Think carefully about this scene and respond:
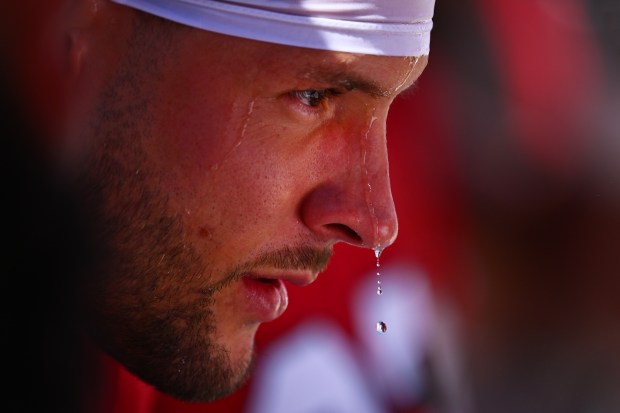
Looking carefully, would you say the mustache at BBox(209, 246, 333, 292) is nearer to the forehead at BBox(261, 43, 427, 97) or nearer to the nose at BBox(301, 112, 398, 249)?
the nose at BBox(301, 112, 398, 249)

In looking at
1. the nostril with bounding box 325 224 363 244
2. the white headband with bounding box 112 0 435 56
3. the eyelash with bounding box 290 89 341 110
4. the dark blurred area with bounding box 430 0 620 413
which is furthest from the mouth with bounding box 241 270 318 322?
the dark blurred area with bounding box 430 0 620 413

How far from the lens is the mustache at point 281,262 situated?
2.16 meters

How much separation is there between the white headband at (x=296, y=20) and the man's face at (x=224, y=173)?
3 cm

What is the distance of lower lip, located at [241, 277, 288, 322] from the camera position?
7.29 ft

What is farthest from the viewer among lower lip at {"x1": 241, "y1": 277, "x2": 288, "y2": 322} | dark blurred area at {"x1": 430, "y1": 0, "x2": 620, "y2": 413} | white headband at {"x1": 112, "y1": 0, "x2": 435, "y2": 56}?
dark blurred area at {"x1": 430, "y1": 0, "x2": 620, "y2": 413}

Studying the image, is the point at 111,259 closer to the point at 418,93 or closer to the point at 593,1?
the point at 418,93

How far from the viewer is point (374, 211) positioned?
2.15 m

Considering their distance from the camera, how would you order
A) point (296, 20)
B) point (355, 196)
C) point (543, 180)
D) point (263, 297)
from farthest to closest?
point (543, 180), point (263, 297), point (355, 196), point (296, 20)

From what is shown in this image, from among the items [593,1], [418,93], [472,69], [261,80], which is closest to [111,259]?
[261,80]

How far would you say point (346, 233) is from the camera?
2164 mm

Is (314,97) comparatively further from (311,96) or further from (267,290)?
(267,290)

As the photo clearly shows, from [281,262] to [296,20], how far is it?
53 centimetres

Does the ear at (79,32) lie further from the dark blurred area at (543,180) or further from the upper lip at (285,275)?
the dark blurred area at (543,180)

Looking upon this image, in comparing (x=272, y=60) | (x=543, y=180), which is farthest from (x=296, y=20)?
(x=543, y=180)
